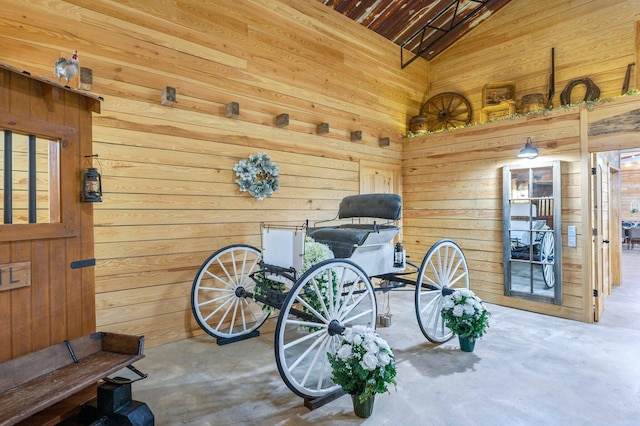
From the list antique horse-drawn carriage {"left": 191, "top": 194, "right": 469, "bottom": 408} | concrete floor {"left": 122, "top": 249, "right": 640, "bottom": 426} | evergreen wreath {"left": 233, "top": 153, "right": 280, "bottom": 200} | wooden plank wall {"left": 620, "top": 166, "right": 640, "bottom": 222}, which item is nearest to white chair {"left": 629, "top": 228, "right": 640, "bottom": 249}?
wooden plank wall {"left": 620, "top": 166, "right": 640, "bottom": 222}

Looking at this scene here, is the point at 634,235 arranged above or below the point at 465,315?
above

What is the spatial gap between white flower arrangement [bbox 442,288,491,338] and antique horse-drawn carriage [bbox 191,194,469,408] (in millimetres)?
183

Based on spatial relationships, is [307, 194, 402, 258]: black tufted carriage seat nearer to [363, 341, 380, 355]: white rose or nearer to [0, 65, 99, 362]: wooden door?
[363, 341, 380, 355]: white rose

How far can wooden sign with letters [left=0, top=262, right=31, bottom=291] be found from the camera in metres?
1.73

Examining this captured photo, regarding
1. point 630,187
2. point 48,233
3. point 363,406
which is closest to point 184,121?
point 48,233

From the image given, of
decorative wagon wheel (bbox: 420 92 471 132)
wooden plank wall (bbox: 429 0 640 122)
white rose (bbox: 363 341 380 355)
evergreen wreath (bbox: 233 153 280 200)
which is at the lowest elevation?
white rose (bbox: 363 341 380 355)

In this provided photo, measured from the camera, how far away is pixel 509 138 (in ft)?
15.5

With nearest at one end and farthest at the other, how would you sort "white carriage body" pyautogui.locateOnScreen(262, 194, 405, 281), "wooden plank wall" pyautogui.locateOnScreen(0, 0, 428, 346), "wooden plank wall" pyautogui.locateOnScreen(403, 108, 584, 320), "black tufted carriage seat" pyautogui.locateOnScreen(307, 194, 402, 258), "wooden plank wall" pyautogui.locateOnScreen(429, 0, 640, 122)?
"white carriage body" pyautogui.locateOnScreen(262, 194, 405, 281)
"black tufted carriage seat" pyautogui.locateOnScreen(307, 194, 402, 258)
"wooden plank wall" pyautogui.locateOnScreen(0, 0, 428, 346)
"wooden plank wall" pyautogui.locateOnScreen(403, 108, 584, 320)
"wooden plank wall" pyautogui.locateOnScreen(429, 0, 640, 122)

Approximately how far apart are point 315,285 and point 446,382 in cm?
130

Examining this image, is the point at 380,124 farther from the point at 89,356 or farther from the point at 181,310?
the point at 89,356

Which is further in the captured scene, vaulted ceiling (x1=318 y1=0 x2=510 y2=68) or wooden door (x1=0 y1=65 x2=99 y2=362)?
vaulted ceiling (x1=318 y1=0 x2=510 y2=68)

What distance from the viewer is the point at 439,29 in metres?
5.63

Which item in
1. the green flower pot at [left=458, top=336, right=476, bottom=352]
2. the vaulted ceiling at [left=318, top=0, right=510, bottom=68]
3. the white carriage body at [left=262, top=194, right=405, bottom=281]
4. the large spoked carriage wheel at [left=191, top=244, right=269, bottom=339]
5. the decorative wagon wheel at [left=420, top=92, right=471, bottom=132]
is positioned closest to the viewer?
the white carriage body at [left=262, top=194, right=405, bottom=281]

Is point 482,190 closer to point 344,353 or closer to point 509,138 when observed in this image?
point 509,138
